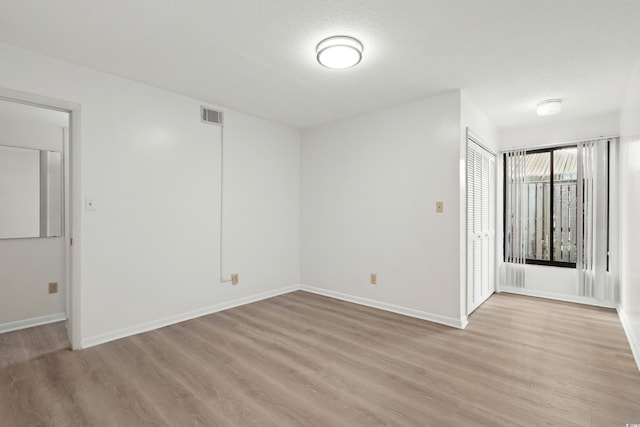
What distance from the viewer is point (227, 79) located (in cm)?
309

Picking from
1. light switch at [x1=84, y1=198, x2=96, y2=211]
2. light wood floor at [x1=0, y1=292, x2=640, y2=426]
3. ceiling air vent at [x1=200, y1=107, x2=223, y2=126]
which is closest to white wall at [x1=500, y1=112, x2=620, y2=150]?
light wood floor at [x1=0, y1=292, x2=640, y2=426]

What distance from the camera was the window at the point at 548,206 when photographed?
14.3ft

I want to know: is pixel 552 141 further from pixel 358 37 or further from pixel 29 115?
pixel 29 115

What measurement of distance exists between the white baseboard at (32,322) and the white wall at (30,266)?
0.02 metres

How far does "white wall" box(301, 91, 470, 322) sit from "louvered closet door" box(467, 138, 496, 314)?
35 centimetres

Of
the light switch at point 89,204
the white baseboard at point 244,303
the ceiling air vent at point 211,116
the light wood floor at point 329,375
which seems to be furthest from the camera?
the ceiling air vent at point 211,116

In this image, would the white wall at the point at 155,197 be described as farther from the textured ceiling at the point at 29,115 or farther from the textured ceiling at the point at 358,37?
the textured ceiling at the point at 29,115

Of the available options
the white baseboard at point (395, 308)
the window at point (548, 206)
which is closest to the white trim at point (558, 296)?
the window at point (548, 206)

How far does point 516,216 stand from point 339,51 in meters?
3.77

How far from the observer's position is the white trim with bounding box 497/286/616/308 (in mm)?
4059

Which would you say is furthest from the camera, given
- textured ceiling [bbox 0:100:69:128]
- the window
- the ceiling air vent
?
the window

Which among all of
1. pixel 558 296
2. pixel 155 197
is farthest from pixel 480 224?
pixel 155 197

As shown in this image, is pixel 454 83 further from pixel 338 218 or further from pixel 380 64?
pixel 338 218

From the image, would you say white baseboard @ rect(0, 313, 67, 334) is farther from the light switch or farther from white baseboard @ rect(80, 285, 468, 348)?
the light switch
